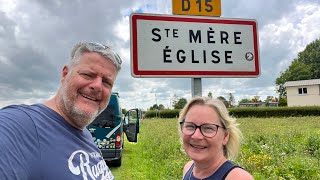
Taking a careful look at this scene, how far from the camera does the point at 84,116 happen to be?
→ 77.6 inches

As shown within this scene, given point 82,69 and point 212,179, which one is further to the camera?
point 212,179

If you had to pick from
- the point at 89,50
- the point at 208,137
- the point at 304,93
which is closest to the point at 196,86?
the point at 208,137

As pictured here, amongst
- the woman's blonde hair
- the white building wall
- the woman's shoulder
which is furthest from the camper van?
the white building wall

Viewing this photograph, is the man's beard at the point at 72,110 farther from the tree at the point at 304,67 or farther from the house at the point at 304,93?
the tree at the point at 304,67

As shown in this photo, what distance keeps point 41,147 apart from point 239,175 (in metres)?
1.20

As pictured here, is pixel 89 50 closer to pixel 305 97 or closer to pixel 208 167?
pixel 208 167

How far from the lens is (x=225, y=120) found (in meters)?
2.33

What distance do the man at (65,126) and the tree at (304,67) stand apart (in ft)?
236

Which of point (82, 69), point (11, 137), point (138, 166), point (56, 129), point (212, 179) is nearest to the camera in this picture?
point (11, 137)

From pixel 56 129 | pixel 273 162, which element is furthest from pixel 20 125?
pixel 273 162

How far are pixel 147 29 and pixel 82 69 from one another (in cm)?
99

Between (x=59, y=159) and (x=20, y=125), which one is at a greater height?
(x=20, y=125)

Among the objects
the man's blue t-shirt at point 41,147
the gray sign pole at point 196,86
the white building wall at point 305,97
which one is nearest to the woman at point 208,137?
the gray sign pole at point 196,86

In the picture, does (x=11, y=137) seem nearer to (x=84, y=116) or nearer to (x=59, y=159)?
(x=59, y=159)
